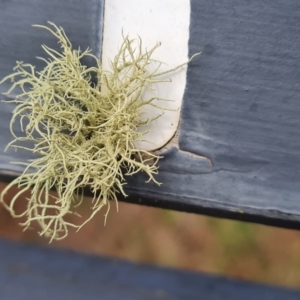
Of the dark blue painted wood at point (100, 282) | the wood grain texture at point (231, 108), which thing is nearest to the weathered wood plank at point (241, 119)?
the wood grain texture at point (231, 108)

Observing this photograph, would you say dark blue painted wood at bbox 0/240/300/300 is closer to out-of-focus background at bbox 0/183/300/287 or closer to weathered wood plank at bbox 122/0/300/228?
weathered wood plank at bbox 122/0/300/228

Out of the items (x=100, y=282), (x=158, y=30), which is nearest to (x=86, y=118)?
(x=158, y=30)

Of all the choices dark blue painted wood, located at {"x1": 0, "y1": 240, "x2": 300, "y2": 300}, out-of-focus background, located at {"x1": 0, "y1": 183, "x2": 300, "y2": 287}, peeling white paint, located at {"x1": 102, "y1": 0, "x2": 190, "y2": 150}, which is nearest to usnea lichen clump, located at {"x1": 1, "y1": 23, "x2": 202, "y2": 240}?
peeling white paint, located at {"x1": 102, "y1": 0, "x2": 190, "y2": 150}

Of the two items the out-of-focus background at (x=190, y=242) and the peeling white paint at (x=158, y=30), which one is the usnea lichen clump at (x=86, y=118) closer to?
the peeling white paint at (x=158, y=30)

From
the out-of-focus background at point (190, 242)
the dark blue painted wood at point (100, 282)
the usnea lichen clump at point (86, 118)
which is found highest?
the usnea lichen clump at point (86, 118)

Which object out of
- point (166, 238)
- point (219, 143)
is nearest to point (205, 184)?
point (219, 143)

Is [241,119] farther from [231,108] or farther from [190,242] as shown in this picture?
[190,242]

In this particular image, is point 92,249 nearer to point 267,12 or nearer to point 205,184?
point 205,184
